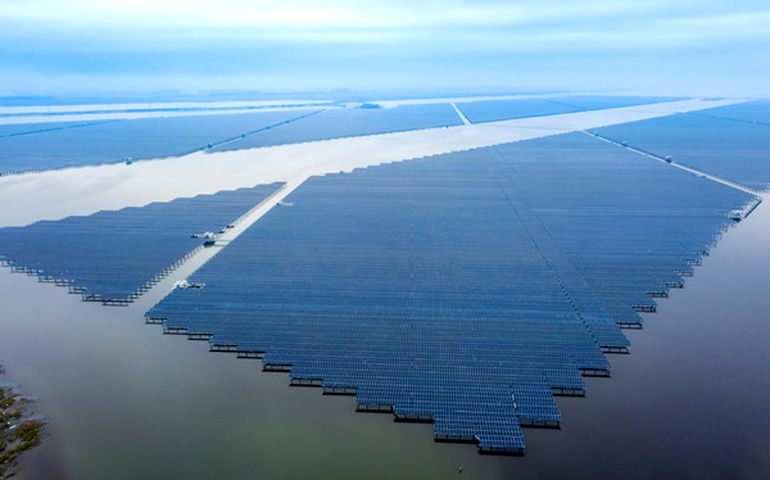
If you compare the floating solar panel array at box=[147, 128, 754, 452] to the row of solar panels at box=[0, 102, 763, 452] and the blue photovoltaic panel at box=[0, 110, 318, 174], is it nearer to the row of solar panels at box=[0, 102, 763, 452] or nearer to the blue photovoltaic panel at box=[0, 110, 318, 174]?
the row of solar panels at box=[0, 102, 763, 452]

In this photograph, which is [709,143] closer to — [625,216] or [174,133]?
[625,216]

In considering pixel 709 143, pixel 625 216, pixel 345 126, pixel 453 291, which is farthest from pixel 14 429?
pixel 345 126

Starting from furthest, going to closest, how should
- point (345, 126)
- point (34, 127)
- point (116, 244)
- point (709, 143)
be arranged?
point (345, 126) → point (34, 127) → point (709, 143) → point (116, 244)

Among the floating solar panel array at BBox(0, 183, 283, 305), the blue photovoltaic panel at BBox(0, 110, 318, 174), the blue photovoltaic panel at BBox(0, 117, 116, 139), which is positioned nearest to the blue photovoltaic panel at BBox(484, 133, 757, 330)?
Result: the floating solar panel array at BBox(0, 183, 283, 305)

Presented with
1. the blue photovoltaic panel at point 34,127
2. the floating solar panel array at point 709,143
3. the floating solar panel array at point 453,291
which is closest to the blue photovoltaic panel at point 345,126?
the floating solar panel array at point 709,143

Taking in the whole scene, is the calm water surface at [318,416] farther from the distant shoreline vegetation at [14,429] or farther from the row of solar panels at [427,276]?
the row of solar panels at [427,276]

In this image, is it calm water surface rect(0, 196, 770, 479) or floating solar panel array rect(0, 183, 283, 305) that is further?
floating solar panel array rect(0, 183, 283, 305)
